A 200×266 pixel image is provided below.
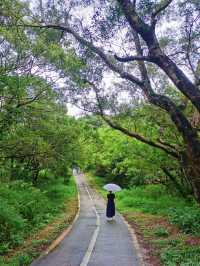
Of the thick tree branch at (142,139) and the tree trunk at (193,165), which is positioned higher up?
the thick tree branch at (142,139)

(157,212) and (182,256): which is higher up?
(157,212)

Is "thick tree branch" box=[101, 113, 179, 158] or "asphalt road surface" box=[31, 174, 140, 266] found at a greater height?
"thick tree branch" box=[101, 113, 179, 158]

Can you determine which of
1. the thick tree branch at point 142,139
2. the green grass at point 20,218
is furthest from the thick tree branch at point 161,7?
the green grass at point 20,218

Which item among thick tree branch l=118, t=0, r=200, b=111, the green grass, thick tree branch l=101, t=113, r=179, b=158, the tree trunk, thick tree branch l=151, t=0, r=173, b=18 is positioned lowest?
the green grass

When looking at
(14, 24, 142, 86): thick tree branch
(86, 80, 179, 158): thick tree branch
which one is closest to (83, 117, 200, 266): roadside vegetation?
(86, 80, 179, 158): thick tree branch

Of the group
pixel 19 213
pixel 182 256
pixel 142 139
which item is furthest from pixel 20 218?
pixel 182 256

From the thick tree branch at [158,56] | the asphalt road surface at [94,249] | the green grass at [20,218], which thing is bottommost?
the asphalt road surface at [94,249]

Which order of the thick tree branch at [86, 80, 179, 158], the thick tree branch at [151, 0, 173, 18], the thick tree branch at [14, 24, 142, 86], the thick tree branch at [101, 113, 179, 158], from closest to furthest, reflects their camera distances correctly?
1. the thick tree branch at [151, 0, 173, 18]
2. the thick tree branch at [14, 24, 142, 86]
3. the thick tree branch at [101, 113, 179, 158]
4. the thick tree branch at [86, 80, 179, 158]

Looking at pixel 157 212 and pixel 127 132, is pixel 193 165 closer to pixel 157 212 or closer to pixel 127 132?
pixel 127 132

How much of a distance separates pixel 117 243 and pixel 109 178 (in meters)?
44.2

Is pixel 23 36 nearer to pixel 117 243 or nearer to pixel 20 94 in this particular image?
pixel 20 94

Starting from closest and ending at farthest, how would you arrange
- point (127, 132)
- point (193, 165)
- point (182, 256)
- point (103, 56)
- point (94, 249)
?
point (193, 165)
point (103, 56)
point (182, 256)
point (94, 249)
point (127, 132)

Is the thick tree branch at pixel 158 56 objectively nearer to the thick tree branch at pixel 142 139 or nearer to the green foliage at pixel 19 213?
the thick tree branch at pixel 142 139

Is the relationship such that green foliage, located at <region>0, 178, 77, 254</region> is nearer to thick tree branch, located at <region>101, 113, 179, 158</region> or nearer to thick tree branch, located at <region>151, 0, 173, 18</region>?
thick tree branch, located at <region>101, 113, 179, 158</region>
